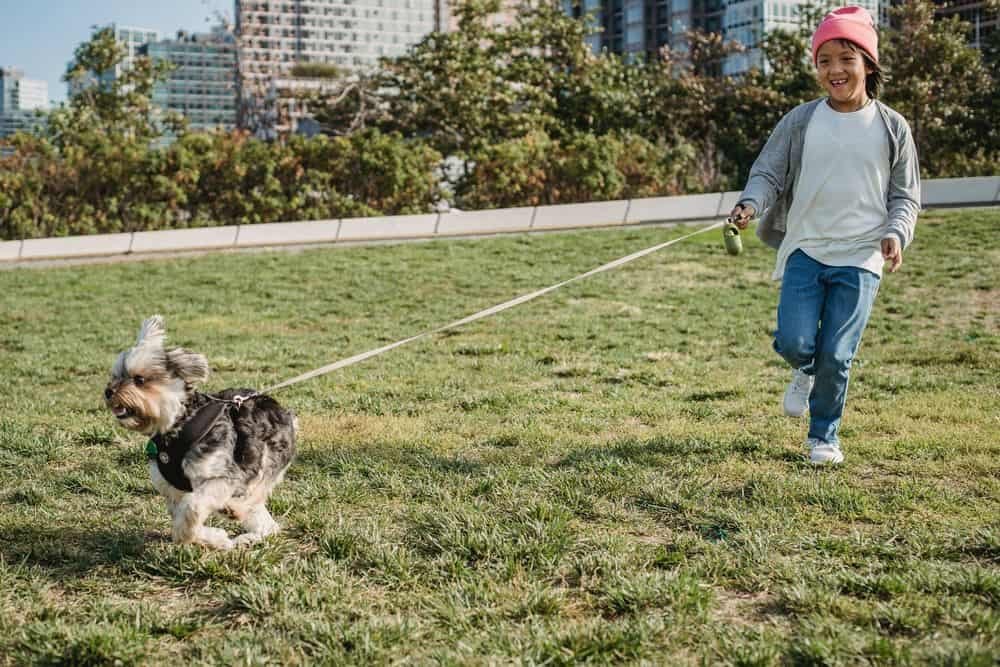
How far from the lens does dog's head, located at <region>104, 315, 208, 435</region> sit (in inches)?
138

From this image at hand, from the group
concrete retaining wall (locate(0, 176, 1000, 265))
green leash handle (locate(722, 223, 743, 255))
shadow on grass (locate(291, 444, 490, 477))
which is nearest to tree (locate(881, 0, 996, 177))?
concrete retaining wall (locate(0, 176, 1000, 265))

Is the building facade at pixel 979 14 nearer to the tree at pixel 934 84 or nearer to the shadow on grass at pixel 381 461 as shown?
the tree at pixel 934 84

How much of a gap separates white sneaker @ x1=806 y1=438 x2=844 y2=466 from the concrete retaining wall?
47.3 feet

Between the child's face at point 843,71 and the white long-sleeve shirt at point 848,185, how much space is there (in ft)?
0.28

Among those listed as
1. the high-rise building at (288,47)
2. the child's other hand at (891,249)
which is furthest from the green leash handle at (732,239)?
the high-rise building at (288,47)

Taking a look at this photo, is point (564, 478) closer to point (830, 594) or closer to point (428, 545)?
point (428, 545)

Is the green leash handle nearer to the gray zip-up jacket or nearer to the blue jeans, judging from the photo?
the gray zip-up jacket

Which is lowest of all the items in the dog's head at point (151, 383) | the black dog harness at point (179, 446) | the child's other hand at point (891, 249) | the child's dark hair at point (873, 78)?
the black dog harness at point (179, 446)

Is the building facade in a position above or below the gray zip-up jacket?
above

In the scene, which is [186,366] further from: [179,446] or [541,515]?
[541,515]

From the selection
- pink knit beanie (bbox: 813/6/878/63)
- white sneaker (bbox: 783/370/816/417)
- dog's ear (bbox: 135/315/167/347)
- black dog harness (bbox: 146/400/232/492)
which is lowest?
white sneaker (bbox: 783/370/816/417)

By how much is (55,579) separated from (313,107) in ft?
90.2

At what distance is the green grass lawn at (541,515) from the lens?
2979 mm

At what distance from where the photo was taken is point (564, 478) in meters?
4.60
